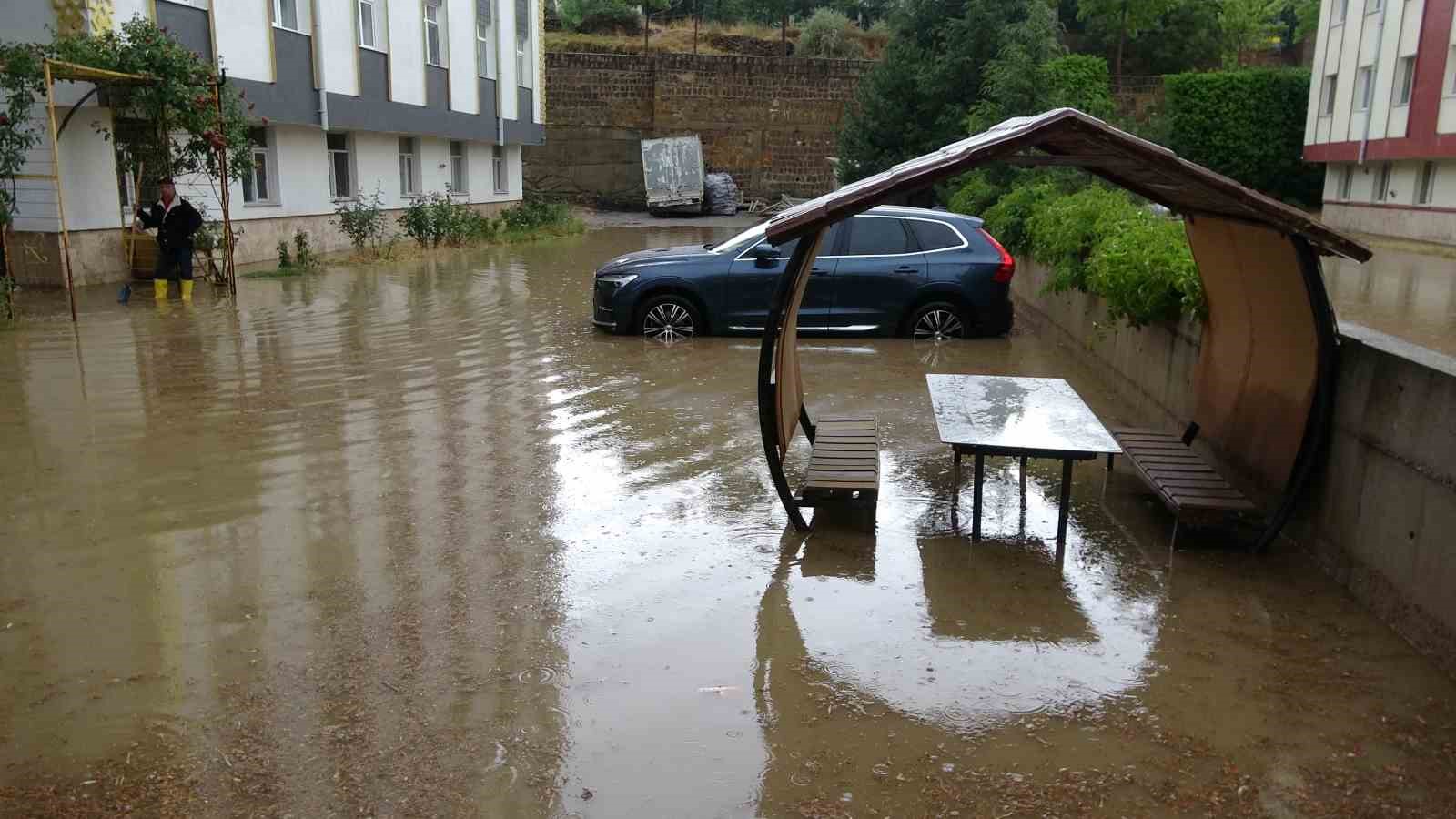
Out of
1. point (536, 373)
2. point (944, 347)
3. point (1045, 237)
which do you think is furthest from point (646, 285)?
point (1045, 237)

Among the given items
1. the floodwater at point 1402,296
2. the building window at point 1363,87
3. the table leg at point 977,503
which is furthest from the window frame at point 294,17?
the building window at point 1363,87

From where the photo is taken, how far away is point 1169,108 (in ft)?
123

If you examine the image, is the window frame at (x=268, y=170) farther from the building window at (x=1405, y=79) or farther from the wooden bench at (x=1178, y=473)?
the building window at (x=1405, y=79)

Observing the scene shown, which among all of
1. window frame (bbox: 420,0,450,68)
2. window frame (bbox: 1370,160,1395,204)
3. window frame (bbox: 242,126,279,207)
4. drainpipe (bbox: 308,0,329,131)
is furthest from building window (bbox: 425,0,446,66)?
window frame (bbox: 1370,160,1395,204)

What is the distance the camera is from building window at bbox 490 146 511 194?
35062mm

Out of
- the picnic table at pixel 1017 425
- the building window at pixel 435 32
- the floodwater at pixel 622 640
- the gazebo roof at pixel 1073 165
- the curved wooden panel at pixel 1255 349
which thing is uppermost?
the building window at pixel 435 32

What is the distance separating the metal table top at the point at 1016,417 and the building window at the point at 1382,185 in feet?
103

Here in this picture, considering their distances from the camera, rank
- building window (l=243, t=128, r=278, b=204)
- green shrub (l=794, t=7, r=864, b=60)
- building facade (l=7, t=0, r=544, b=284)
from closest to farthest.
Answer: building facade (l=7, t=0, r=544, b=284), building window (l=243, t=128, r=278, b=204), green shrub (l=794, t=7, r=864, b=60)

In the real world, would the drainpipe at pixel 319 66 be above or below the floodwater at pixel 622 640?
above

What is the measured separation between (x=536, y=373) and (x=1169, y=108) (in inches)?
1302

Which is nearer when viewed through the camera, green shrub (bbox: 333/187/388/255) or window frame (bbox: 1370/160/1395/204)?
green shrub (bbox: 333/187/388/255)

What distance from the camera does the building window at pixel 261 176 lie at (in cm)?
2130

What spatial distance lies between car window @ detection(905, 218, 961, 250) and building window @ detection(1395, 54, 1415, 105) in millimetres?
25654

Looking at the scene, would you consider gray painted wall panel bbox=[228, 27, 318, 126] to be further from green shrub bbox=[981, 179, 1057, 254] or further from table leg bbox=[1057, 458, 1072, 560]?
table leg bbox=[1057, 458, 1072, 560]
